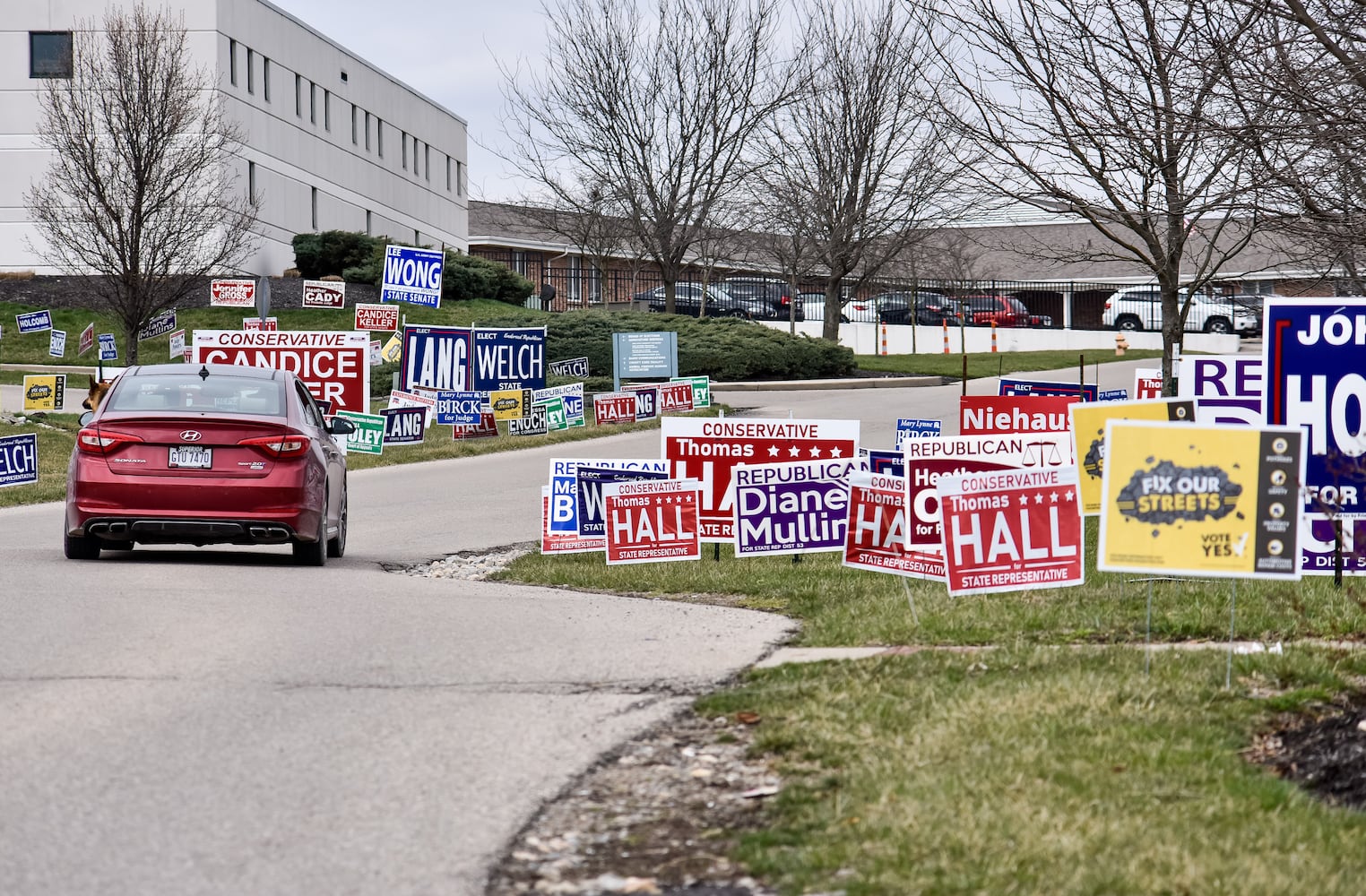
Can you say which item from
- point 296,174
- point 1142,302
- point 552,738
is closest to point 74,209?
point 296,174

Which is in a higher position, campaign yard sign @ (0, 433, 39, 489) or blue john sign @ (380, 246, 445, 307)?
blue john sign @ (380, 246, 445, 307)

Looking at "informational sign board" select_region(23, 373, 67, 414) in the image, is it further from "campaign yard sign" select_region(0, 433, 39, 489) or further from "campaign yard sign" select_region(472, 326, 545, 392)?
"campaign yard sign" select_region(0, 433, 39, 489)

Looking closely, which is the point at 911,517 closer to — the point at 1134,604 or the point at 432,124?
the point at 1134,604

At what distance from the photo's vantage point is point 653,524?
1258 centimetres

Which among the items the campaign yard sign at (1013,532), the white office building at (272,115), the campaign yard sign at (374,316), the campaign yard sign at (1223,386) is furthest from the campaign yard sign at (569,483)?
the white office building at (272,115)

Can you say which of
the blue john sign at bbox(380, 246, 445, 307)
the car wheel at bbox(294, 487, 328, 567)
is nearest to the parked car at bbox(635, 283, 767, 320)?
the blue john sign at bbox(380, 246, 445, 307)

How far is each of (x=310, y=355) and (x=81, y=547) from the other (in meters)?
12.9

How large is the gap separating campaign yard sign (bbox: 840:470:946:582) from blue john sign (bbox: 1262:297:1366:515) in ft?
7.06

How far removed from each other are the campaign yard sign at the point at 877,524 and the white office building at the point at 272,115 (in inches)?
1539

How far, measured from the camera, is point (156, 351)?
149 feet

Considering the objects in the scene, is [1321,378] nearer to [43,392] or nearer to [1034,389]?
[1034,389]

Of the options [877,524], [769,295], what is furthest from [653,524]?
[769,295]

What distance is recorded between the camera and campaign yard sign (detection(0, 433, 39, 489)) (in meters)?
21.1

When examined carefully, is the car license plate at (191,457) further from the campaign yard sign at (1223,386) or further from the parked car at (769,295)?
the parked car at (769,295)
